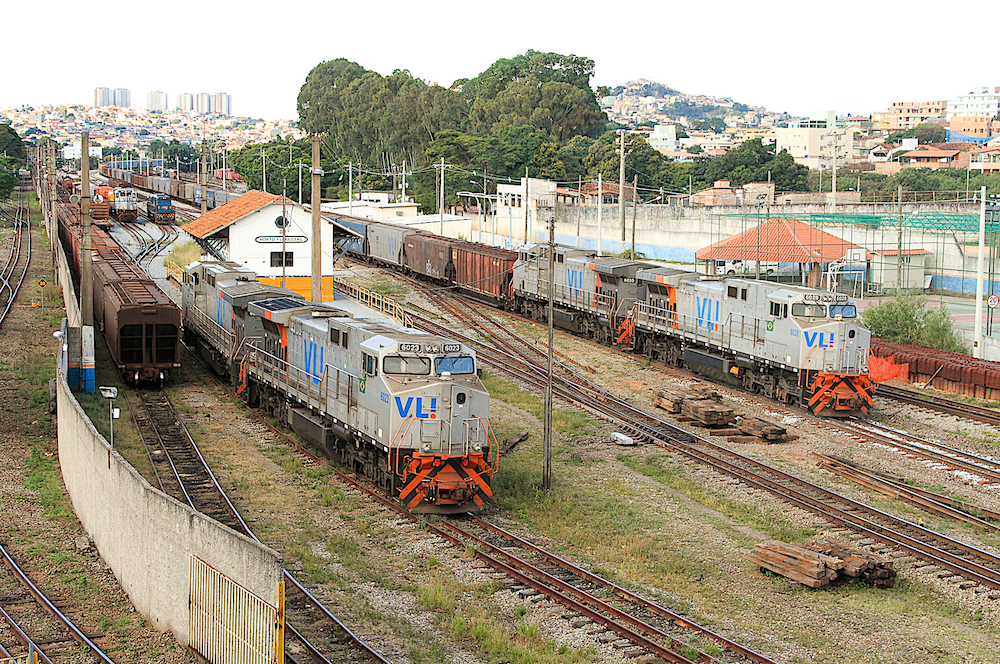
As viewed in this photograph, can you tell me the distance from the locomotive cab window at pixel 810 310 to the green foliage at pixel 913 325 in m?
11.0

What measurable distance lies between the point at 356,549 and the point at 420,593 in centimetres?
252

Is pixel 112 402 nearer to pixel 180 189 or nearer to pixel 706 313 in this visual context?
pixel 706 313

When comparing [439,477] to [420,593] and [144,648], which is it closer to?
[420,593]

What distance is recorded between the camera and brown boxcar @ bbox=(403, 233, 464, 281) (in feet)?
182

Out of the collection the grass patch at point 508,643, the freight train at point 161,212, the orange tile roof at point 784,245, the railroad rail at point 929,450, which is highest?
the freight train at point 161,212

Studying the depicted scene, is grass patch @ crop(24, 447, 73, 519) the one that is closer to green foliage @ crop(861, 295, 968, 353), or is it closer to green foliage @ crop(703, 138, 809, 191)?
green foliage @ crop(861, 295, 968, 353)

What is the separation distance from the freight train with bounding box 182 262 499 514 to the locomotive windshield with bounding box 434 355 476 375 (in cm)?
2

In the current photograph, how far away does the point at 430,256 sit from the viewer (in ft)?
188

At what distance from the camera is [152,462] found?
2428 cm

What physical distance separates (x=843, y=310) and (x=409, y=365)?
15.6 m

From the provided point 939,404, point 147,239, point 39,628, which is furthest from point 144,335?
→ point 147,239

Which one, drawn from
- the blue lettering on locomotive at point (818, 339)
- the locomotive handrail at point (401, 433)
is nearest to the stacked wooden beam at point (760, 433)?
the blue lettering on locomotive at point (818, 339)

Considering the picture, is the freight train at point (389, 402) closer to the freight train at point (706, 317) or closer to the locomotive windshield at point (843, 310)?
the freight train at point (706, 317)

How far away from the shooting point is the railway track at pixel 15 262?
49562mm
